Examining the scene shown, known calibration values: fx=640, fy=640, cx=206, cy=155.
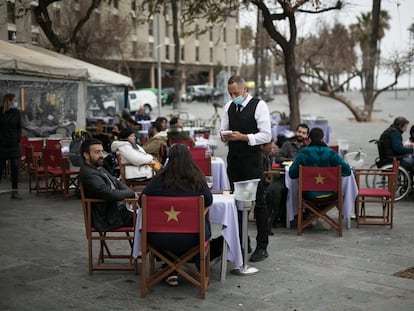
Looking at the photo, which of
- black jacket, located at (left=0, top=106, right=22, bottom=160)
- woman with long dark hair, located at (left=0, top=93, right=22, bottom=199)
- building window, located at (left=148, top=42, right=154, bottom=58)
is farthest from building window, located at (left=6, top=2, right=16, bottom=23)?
building window, located at (left=148, top=42, right=154, bottom=58)

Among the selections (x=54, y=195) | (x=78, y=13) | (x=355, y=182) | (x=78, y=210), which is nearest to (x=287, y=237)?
(x=355, y=182)

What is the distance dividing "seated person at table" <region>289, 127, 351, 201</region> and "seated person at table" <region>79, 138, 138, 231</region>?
8.28 feet

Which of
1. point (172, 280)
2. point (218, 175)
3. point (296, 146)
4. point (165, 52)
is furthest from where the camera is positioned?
point (165, 52)

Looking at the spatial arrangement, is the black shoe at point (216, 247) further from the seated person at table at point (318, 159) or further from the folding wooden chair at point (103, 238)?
the seated person at table at point (318, 159)

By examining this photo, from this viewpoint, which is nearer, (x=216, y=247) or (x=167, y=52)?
(x=216, y=247)

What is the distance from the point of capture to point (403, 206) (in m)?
10.0

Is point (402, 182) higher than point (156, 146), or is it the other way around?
A: point (156, 146)

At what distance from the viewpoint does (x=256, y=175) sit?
→ 6500mm

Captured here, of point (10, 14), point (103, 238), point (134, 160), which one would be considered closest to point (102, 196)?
point (103, 238)

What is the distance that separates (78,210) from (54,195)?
5.17 feet

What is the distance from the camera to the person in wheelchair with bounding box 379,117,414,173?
10.3 m

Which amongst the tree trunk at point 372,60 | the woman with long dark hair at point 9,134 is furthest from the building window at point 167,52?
the woman with long dark hair at point 9,134

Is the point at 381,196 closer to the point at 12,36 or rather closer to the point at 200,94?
the point at 12,36

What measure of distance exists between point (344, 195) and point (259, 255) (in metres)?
1.95
